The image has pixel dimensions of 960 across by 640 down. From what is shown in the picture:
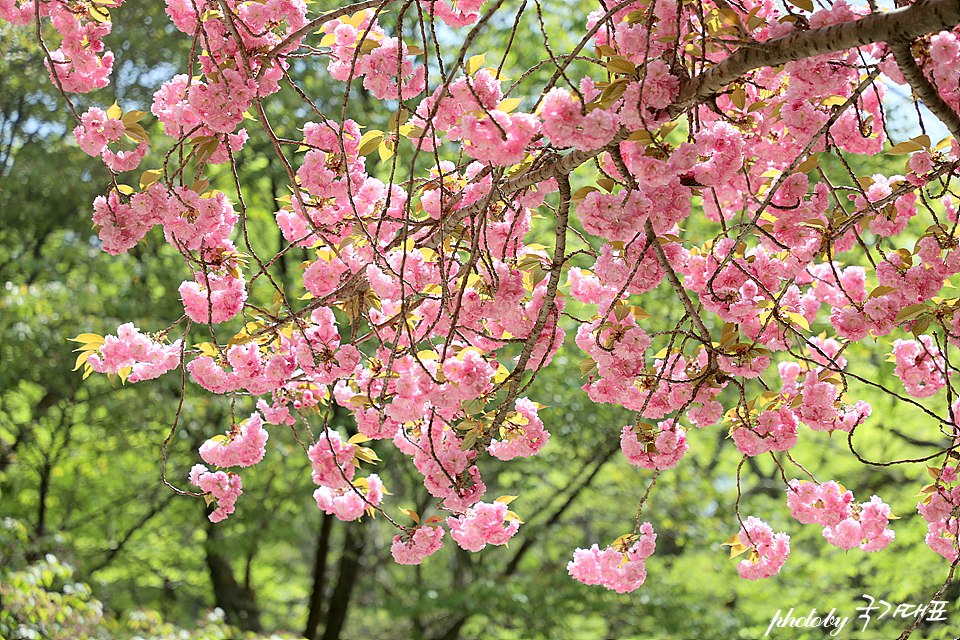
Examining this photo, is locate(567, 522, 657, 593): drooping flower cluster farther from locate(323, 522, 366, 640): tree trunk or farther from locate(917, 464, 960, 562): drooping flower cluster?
locate(323, 522, 366, 640): tree trunk

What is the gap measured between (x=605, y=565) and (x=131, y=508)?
18.0 feet

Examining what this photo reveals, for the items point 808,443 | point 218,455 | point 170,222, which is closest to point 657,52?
point 170,222

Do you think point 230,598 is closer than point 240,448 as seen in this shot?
No

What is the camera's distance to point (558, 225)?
1.51 metres

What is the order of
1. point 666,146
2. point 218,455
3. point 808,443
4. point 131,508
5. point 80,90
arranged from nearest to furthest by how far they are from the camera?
point 666,146 < point 80,90 < point 218,455 < point 131,508 < point 808,443

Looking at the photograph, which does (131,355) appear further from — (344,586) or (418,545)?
(344,586)

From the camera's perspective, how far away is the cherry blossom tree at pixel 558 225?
4.30 feet

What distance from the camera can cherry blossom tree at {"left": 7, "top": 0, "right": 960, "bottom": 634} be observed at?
1.31 metres

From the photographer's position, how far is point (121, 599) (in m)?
7.10

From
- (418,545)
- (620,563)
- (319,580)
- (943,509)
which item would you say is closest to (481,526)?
(418,545)

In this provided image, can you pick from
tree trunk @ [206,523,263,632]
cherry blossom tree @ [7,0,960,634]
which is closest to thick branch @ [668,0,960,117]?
cherry blossom tree @ [7,0,960,634]

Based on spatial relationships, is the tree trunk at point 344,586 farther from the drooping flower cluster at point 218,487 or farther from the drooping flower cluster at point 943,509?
the drooping flower cluster at point 943,509

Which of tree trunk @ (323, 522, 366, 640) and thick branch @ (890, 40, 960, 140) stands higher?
tree trunk @ (323, 522, 366, 640)

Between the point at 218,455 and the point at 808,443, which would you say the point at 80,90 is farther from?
the point at 808,443
